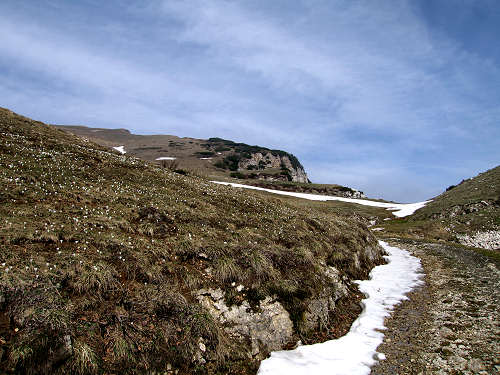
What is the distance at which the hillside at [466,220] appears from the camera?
35.3 meters

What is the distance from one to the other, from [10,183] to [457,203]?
5911 centimetres

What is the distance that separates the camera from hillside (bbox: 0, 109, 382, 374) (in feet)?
22.3

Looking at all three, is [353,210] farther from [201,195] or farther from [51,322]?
[51,322]

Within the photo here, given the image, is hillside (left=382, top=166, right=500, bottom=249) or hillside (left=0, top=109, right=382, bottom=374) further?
hillside (left=382, top=166, right=500, bottom=249)

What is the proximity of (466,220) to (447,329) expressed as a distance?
3905 centimetres

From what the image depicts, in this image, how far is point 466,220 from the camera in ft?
133

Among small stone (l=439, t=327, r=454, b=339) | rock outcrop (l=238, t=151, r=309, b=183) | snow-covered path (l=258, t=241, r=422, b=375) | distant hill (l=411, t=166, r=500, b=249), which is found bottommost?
snow-covered path (l=258, t=241, r=422, b=375)

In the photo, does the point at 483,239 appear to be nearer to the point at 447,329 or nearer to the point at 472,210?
the point at 472,210

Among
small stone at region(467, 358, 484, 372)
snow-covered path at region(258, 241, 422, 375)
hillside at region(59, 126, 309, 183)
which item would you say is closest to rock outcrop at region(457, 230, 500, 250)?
snow-covered path at region(258, 241, 422, 375)

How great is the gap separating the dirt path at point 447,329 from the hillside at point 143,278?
7.60 feet

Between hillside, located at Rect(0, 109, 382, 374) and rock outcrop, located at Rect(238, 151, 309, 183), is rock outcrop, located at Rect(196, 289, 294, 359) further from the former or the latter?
rock outcrop, located at Rect(238, 151, 309, 183)

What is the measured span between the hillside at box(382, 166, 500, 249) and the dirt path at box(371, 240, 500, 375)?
68.4 ft

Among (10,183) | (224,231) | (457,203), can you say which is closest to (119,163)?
(10,183)

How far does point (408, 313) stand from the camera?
40.4 ft
